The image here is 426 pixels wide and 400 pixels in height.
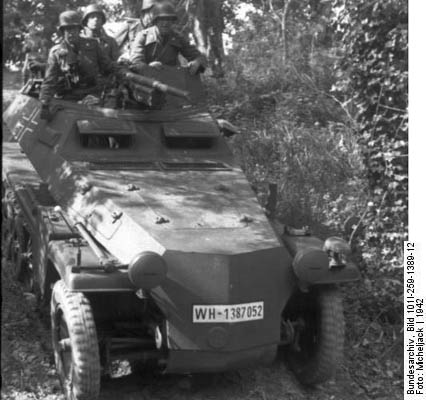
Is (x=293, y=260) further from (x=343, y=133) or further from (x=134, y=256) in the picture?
(x=343, y=133)

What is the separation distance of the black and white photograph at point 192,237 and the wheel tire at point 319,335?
0.05ft

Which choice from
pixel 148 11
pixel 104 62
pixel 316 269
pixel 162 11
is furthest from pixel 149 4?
pixel 316 269

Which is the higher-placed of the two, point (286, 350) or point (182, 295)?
point (182, 295)

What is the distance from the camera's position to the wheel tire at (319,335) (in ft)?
20.5

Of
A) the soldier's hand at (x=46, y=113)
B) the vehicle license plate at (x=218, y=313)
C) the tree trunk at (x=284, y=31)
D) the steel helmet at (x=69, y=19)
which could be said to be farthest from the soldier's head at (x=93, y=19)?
the tree trunk at (x=284, y=31)

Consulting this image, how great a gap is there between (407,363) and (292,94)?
9.22m

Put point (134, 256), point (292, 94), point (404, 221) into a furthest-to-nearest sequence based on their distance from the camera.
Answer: point (292, 94)
point (404, 221)
point (134, 256)

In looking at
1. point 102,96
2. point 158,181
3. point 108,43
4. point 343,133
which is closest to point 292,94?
point 343,133

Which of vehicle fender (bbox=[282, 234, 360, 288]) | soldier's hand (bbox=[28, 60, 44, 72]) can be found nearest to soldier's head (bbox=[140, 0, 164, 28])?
soldier's hand (bbox=[28, 60, 44, 72])

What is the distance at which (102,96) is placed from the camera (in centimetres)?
845

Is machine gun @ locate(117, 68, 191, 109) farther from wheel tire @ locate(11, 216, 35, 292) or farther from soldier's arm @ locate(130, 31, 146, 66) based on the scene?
wheel tire @ locate(11, 216, 35, 292)

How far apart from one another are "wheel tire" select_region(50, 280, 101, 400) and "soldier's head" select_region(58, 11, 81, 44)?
3.42 meters

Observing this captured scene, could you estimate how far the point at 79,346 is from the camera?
5457 millimetres

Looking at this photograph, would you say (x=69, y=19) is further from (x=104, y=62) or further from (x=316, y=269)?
(x=316, y=269)
